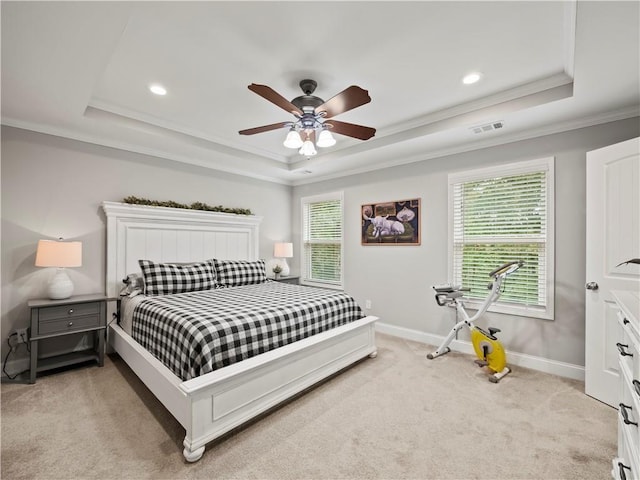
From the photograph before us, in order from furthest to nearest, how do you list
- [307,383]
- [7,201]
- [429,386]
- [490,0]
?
[7,201], [429,386], [307,383], [490,0]

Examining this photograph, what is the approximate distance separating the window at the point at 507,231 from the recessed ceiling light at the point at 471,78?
1.16m

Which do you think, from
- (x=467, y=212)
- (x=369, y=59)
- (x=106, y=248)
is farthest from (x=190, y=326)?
(x=467, y=212)

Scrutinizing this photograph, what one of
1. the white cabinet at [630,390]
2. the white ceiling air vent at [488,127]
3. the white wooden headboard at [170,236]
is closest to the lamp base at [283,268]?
the white wooden headboard at [170,236]

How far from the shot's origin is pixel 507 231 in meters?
3.26

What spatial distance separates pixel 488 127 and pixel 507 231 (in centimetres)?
111

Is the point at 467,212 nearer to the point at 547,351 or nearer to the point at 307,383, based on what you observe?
the point at 547,351

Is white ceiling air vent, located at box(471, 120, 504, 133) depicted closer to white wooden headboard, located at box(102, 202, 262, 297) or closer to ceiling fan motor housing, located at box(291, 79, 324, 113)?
ceiling fan motor housing, located at box(291, 79, 324, 113)

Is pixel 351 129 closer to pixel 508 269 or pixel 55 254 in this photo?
pixel 508 269

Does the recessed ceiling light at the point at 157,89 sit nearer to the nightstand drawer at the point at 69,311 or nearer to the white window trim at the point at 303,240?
the nightstand drawer at the point at 69,311

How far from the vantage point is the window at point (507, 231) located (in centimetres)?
305

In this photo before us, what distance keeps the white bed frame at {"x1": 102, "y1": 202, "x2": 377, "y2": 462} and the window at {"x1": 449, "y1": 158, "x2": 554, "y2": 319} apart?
1.35 meters

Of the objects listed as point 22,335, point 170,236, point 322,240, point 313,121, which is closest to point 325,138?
point 313,121

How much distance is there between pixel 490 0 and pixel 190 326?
2758 millimetres

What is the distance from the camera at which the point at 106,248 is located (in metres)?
3.47
